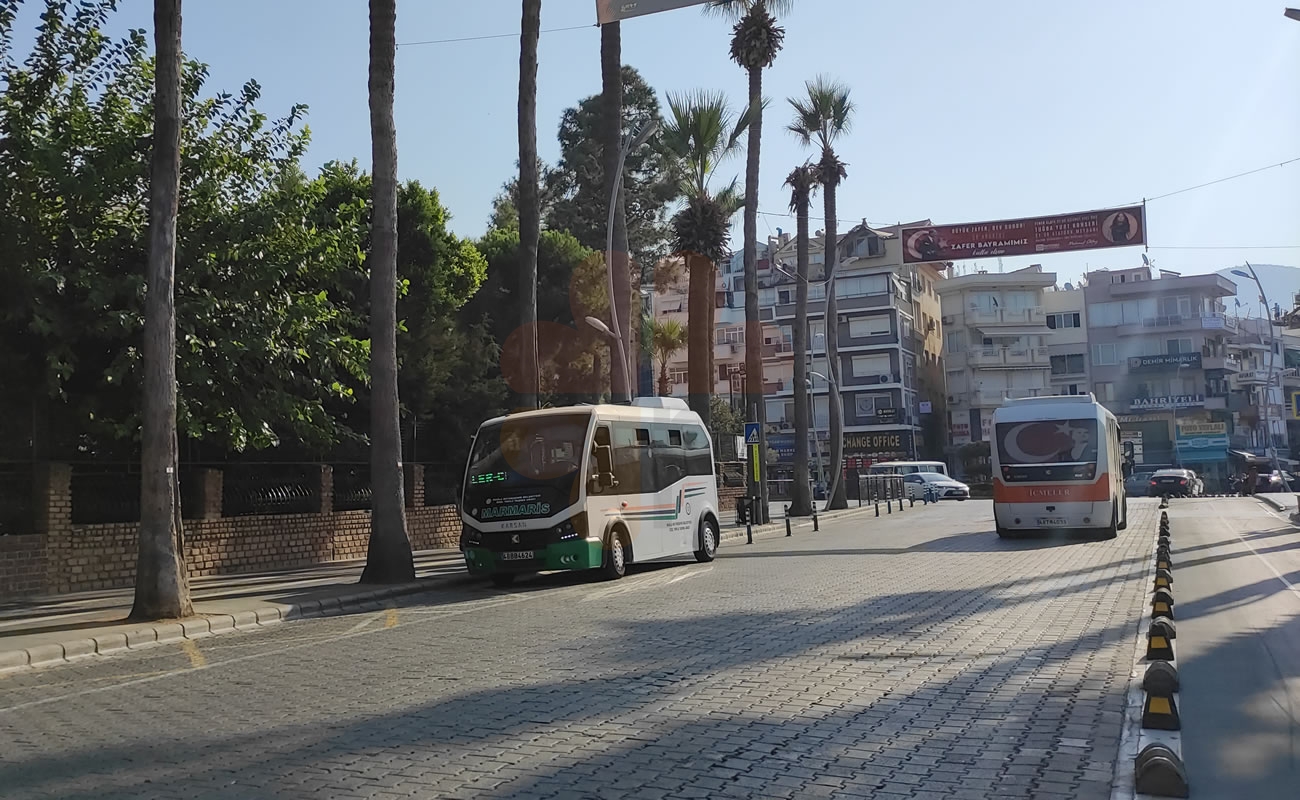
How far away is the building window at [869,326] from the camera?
76.1m

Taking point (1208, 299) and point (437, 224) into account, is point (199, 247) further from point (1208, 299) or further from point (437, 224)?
point (1208, 299)

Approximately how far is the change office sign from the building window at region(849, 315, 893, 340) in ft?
204

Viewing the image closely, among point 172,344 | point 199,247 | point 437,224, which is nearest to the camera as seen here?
point 172,344

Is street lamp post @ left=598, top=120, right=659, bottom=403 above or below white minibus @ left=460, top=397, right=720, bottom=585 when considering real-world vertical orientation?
above

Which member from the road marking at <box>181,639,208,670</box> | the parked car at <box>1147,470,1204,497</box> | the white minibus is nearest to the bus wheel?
the white minibus

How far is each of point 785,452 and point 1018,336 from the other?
58.0ft

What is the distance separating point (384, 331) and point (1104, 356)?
7031 cm

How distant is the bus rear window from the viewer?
23.5 m

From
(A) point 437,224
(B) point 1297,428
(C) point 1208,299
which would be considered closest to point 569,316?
(A) point 437,224

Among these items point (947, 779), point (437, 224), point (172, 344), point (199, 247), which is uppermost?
point (437, 224)

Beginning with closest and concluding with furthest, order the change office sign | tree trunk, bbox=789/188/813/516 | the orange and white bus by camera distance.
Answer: the change office sign
the orange and white bus
tree trunk, bbox=789/188/813/516

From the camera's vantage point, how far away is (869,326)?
3017 inches

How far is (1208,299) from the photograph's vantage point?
78688 millimetres

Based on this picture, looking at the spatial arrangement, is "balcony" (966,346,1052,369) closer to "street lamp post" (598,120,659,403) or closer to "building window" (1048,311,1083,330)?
"building window" (1048,311,1083,330)
